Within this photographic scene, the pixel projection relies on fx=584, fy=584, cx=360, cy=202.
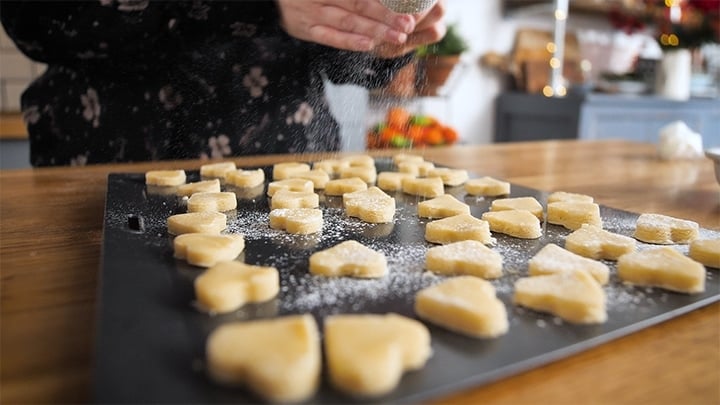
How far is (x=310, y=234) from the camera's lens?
0.71 metres

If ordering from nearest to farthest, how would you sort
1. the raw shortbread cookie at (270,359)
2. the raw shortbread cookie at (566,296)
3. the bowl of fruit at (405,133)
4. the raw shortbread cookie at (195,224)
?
the raw shortbread cookie at (270,359)
the raw shortbread cookie at (566,296)
the raw shortbread cookie at (195,224)
the bowl of fruit at (405,133)

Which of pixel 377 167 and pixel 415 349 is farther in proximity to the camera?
pixel 377 167

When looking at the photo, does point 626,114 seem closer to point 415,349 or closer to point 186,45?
point 186,45

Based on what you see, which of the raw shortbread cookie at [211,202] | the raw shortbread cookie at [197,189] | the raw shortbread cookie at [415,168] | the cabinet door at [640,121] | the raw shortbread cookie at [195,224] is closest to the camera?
the raw shortbread cookie at [195,224]

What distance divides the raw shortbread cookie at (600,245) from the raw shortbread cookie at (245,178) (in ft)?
1.73

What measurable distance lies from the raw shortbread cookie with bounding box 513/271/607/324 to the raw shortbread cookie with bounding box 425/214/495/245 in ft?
0.56

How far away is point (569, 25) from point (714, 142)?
1113 millimetres

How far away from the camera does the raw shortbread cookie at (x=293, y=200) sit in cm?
82

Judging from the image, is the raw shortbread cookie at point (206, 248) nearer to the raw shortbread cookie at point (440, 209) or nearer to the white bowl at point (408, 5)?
the raw shortbread cookie at point (440, 209)

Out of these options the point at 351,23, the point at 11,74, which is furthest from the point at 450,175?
the point at 11,74

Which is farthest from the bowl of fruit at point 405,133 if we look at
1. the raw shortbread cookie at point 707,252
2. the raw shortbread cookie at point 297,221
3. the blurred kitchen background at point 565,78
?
the raw shortbread cookie at point 707,252

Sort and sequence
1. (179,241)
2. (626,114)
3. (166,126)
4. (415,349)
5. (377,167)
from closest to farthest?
(415,349) < (179,241) < (377,167) < (166,126) < (626,114)

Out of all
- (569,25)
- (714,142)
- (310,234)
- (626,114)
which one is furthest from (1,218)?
(714,142)

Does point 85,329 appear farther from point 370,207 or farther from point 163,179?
point 163,179
